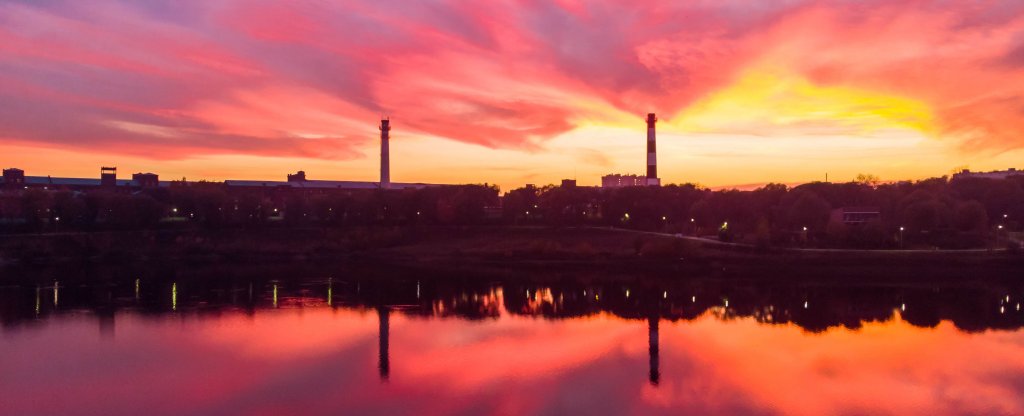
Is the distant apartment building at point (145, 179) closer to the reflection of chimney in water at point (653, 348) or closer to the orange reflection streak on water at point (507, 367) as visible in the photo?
the orange reflection streak on water at point (507, 367)

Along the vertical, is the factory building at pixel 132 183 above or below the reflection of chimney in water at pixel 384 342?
above

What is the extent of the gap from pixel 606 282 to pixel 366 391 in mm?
22357

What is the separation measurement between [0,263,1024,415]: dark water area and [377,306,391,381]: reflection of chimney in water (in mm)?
99

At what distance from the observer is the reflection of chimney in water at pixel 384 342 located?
20.0 meters

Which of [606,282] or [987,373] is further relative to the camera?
[606,282]

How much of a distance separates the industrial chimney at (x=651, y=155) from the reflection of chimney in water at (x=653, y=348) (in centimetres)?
3793

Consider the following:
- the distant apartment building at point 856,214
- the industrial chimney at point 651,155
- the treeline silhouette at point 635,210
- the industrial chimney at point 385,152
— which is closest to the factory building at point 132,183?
the industrial chimney at point 385,152

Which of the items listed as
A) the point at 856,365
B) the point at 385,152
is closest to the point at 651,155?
the point at 385,152

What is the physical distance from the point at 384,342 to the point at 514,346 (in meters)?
4.06

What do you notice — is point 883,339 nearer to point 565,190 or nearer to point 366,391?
point 366,391

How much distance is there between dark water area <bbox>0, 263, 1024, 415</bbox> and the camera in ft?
56.0

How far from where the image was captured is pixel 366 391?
1783cm

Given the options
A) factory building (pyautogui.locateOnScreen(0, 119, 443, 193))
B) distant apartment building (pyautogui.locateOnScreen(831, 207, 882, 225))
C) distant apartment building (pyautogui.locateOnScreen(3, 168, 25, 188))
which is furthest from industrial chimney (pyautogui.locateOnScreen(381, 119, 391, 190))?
distant apartment building (pyautogui.locateOnScreen(831, 207, 882, 225))

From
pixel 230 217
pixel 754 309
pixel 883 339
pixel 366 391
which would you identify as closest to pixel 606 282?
pixel 754 309
